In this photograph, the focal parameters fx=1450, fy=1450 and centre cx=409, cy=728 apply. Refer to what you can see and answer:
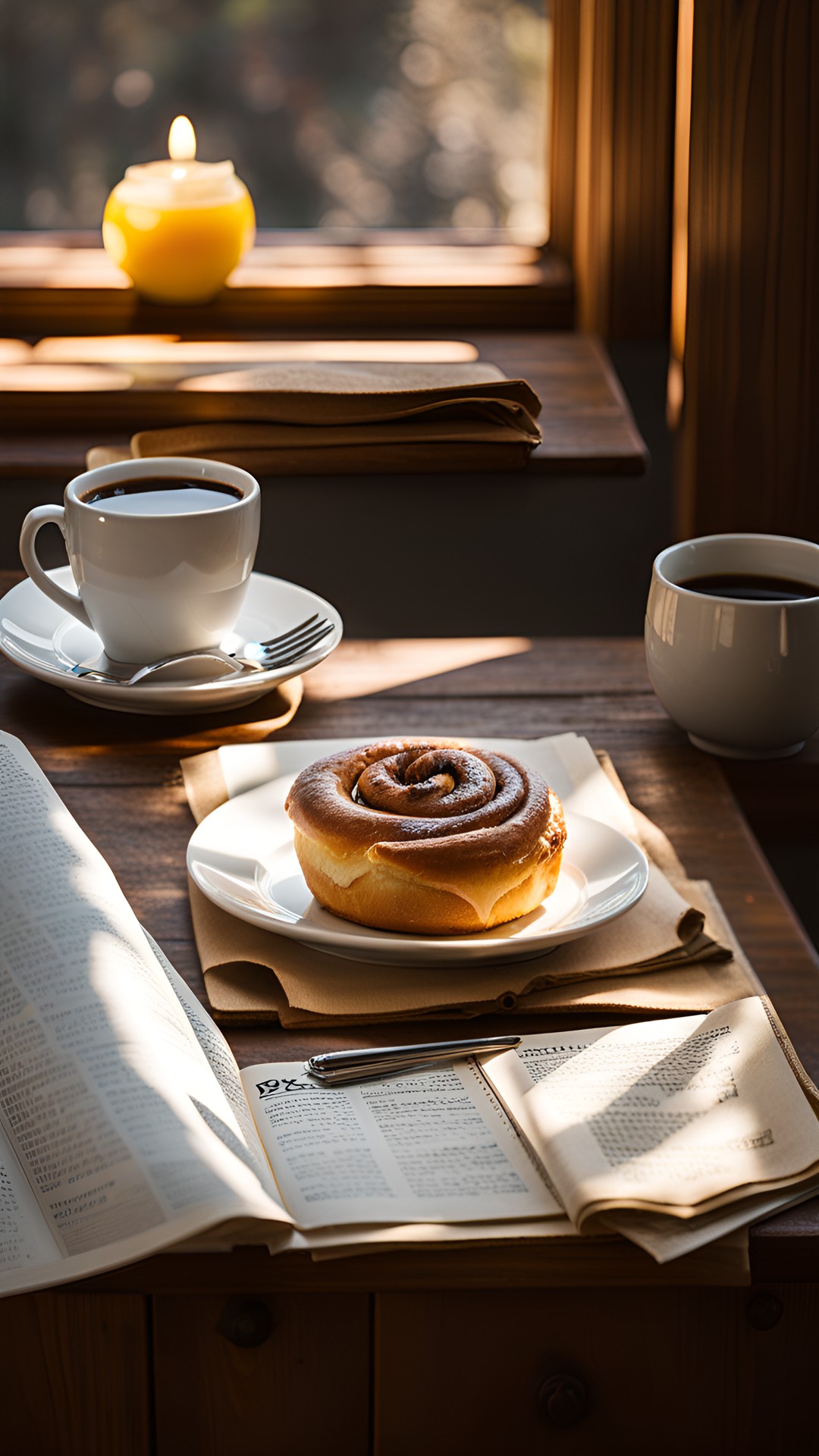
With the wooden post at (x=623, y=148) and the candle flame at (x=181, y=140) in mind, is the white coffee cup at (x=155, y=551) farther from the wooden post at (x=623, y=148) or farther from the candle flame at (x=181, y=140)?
the wooden post at (x=623, y=148)

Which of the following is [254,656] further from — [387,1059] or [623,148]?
[623,148]

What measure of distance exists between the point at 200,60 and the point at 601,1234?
2388mm

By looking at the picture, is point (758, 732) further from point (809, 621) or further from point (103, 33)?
point (103, 33)

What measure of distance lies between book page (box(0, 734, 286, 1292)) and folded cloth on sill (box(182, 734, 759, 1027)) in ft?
0.18

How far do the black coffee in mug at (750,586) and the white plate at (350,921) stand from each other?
0.77 ft

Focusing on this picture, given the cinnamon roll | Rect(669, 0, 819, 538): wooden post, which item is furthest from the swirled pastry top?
Rect(669, 0, 819, 538): wooden post

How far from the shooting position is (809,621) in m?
0.89

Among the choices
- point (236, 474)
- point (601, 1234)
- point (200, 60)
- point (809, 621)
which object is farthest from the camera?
point (200, 60)

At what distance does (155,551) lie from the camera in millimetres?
948

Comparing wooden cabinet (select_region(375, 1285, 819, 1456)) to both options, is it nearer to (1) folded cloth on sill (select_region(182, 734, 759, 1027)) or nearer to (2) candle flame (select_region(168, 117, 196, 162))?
(1) folded cloth on sill (select_region(182, 734, 759, 1027))

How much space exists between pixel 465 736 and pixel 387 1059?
37 centimetres

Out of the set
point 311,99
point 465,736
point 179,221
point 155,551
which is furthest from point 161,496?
point 311,99

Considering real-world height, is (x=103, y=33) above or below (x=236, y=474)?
above

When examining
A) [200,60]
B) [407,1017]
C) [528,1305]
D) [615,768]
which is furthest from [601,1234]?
[200,60]
